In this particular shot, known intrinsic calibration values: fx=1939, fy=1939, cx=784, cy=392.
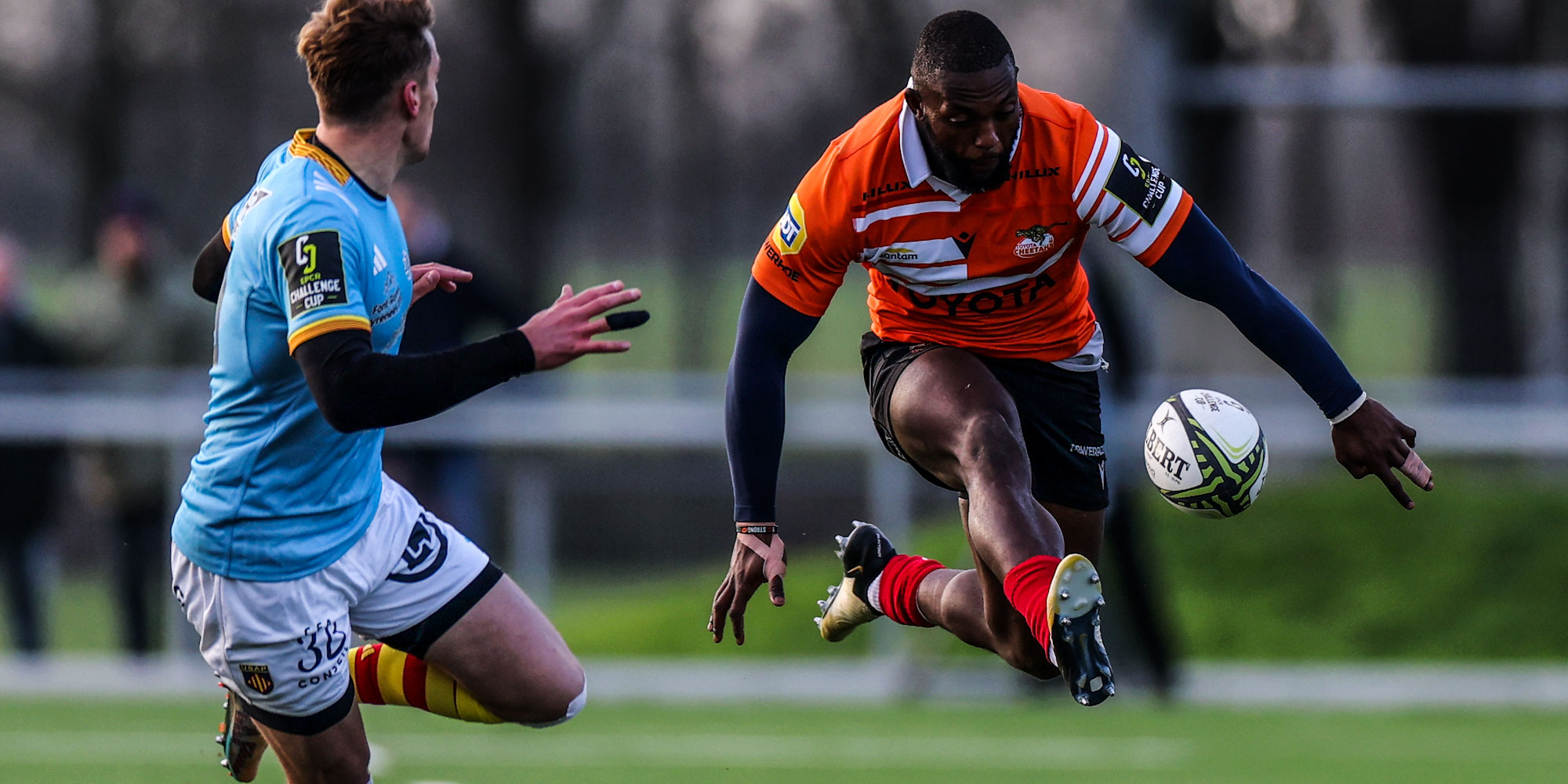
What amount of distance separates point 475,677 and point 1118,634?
5802mm

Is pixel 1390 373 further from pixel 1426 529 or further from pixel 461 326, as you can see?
pixel 461 326

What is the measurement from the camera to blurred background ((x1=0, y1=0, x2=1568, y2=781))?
1003 centimetres

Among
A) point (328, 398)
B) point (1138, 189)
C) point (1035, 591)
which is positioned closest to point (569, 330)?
point (328, 398)

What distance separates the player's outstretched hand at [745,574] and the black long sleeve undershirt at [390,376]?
1.23 m

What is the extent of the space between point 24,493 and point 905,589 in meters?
6.51

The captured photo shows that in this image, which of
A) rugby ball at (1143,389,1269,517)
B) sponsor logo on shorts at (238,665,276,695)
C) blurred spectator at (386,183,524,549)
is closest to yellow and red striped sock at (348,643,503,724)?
sponsor logo on shorts at (238,665,276,695)

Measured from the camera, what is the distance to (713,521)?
12938 mm

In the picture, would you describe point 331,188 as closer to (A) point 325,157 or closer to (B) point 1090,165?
(A) point 325,157

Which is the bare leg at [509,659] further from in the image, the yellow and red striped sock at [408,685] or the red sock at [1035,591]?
the red sock at [1035,591]

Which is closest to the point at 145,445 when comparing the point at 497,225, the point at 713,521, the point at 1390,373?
the point at 713,521

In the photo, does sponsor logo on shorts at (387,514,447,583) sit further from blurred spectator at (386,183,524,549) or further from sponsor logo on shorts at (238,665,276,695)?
blurred spectator at (386,183,524,549)

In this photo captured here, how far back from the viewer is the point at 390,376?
4250 millimetres

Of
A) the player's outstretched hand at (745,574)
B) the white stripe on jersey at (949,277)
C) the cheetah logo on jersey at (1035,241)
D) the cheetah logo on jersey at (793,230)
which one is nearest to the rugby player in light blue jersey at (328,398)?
the player's outstretched hand at (745,574)

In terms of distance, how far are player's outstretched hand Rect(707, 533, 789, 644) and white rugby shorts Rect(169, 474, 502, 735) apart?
2.43 feet
